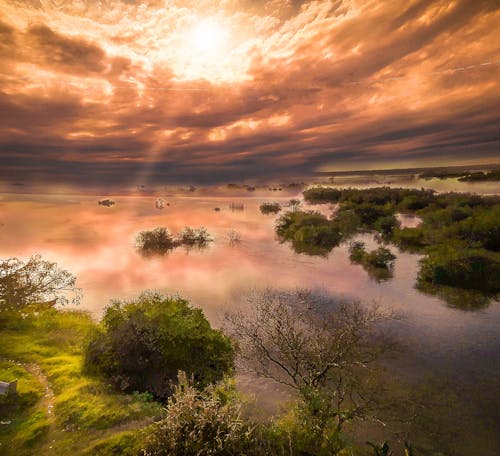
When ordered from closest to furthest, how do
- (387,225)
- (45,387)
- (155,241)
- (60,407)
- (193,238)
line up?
(60,407) < (45,387) < (155,241) < (193,238) < (387,225)

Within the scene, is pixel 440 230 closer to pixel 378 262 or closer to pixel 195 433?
pixel 378 262

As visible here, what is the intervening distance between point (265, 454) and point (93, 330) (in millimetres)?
16730

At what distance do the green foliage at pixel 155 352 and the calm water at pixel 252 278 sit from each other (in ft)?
11.7

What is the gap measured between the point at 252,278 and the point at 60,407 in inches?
1117

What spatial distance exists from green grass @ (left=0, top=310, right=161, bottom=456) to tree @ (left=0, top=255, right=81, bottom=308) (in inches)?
230

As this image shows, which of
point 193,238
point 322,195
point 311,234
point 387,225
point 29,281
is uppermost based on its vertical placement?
point 29,281

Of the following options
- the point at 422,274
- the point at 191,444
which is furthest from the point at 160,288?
the point at 422,274

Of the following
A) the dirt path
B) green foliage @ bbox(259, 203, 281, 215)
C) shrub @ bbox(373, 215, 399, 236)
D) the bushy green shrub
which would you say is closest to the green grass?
the dirt path

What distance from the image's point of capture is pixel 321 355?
19.2 metres

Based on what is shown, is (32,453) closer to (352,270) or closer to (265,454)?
(265,454)

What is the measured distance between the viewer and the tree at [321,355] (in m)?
16.0

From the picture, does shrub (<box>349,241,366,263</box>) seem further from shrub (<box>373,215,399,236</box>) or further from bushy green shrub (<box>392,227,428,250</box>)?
shrub (<box>373,215,399,236</box>)

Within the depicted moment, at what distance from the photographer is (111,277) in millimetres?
44031

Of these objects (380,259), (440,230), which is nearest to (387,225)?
(440,230)
